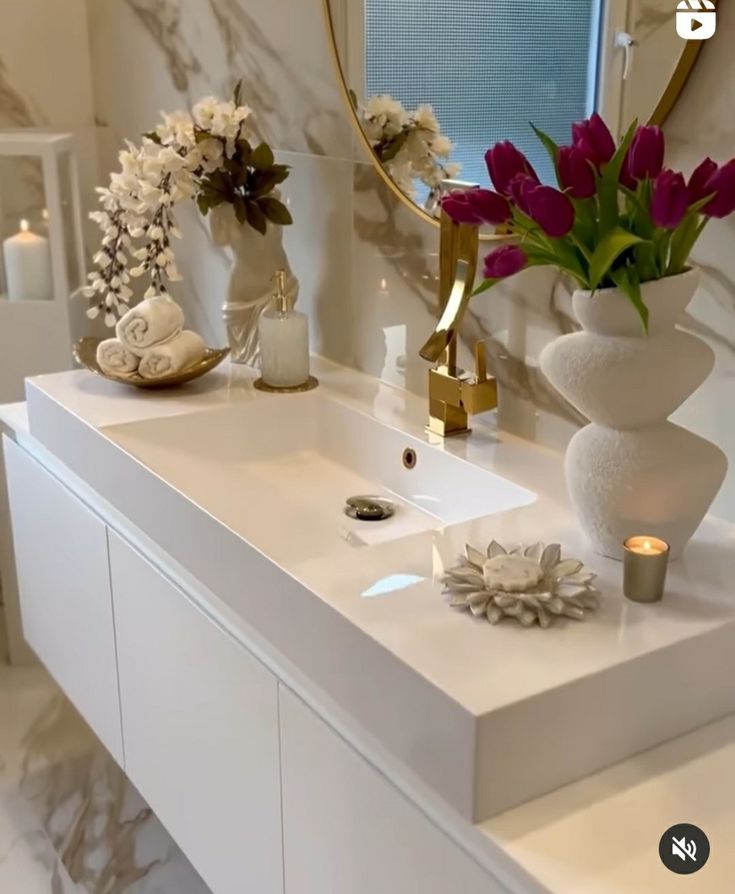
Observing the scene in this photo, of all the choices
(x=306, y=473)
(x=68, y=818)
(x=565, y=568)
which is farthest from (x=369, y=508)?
(x=68, y=818)

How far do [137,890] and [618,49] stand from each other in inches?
62.0

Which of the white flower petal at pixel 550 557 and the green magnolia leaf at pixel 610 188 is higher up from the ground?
the green magnolia leaf at pixel 610 188

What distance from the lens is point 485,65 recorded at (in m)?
1.39

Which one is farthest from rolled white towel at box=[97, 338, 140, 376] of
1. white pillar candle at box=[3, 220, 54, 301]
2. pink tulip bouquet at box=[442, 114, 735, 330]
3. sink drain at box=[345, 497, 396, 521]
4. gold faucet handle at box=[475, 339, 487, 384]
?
pink tulip bouquet at box=[442, 114, 735, 330]

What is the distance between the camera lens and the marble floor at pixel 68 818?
1950 mm

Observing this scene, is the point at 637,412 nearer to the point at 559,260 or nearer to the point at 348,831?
the point at 559,260

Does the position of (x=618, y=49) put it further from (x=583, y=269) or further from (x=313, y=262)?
(x=313, y=262)

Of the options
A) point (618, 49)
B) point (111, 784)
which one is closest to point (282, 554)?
point (618, 49)

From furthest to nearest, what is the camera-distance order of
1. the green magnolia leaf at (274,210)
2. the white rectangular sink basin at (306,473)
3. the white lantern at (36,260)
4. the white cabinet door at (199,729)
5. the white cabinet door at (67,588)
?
the white lantern at (36,260), the green magnolia leaf at (274,210), the white cabinet door at (67,588), the white rectangular sink basin at (306,473), the white cabinet door at (199,729)

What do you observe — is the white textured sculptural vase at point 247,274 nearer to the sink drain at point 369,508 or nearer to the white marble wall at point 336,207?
the white marble wall at point 336,207

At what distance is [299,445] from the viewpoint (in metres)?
1.71

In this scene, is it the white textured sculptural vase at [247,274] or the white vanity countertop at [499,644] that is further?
Result: the white textured sculptural vase at [247,274]

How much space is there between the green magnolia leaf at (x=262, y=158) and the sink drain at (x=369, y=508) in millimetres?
586

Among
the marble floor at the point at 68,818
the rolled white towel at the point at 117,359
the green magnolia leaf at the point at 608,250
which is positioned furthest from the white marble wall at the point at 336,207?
the marble floor at the point at 68,818
